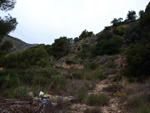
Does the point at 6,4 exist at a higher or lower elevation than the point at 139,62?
higher

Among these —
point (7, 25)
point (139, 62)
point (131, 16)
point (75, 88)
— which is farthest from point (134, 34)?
point (131, 16)

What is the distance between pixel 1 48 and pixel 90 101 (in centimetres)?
814

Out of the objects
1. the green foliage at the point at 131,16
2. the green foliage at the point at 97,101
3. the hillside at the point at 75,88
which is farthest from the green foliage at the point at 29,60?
the green foliage at the point at 131,16

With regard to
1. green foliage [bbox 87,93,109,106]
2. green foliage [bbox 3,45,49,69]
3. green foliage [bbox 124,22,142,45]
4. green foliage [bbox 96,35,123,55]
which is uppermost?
green foliage [bbox 124,22,142,45]

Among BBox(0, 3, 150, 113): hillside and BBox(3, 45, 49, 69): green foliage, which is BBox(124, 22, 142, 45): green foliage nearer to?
BBox(0, 3, 150, 113): hillside

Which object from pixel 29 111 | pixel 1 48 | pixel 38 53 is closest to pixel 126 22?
pixel 38 53

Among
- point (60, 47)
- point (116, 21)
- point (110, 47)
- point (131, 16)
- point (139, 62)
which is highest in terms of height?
point (131, 16)

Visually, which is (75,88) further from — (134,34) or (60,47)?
(60,47)

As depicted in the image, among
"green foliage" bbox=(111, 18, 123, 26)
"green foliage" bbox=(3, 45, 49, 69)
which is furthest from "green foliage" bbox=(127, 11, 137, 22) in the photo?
"green foliage" bbox=(3, 45, 49, 69)

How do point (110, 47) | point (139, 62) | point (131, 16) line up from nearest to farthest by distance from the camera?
point (139, 62), point (110, 47), point (131, 16)

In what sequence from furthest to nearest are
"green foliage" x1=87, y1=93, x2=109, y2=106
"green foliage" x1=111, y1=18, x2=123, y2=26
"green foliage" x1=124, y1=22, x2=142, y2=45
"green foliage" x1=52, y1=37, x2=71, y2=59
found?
1. "green foliage" x1=111, y1=18, x2=123, y2=26
2. "green foliage" x1=52, y1=37, x2=71, y2=59
3. "green foliage" x1=124, y1=22, x2=142, y2=45
4. "green foliage" x1=87, y1=93, x2=109, y2=106

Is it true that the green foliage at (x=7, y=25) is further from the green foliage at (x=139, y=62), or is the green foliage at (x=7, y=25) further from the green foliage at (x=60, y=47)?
the green foliage at (x=60, y=47)

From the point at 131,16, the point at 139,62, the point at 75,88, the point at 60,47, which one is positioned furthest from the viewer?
the point at 131,16

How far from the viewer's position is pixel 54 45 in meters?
35.0
